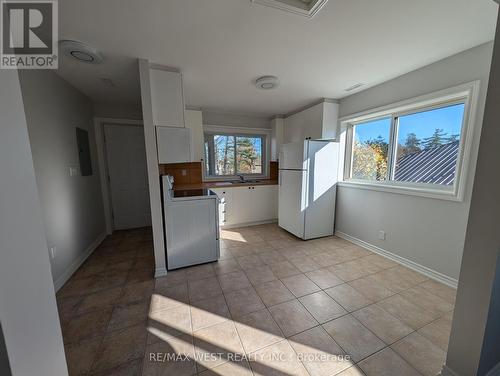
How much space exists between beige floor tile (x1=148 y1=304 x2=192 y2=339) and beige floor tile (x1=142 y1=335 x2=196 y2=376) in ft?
0.21

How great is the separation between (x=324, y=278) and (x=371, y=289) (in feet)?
1.50

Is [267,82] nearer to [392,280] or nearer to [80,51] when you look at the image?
[80,51]

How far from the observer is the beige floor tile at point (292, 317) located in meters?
1.55

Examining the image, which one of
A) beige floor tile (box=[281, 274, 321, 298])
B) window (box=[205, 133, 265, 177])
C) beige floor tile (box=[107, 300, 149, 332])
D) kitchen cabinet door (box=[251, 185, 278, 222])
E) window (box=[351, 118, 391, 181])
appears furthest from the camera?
window (box=[205, 133, 265, 177])

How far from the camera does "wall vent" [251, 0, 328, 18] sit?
1.27 m

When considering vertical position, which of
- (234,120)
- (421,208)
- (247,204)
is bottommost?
(247,204)

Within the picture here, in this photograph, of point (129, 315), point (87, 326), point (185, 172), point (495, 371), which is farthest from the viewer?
point (185, 172)

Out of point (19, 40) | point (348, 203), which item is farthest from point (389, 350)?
point (19, 40)

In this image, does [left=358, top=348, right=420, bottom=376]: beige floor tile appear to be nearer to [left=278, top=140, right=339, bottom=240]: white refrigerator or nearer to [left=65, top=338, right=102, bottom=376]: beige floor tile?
[left=65, top=338, right=102, bottom=376]: beige floor tile

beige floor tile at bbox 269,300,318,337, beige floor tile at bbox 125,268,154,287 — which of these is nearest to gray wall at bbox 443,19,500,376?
beige floor tile at bbox 269,300,318,337

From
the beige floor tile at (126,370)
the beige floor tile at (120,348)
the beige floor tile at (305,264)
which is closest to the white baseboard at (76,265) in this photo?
the beige floor tile at (120,348)

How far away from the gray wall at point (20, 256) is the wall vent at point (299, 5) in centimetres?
139

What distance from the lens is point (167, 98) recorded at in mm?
2158

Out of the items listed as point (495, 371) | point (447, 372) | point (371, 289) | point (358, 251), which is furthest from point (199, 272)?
point (495, 371)
